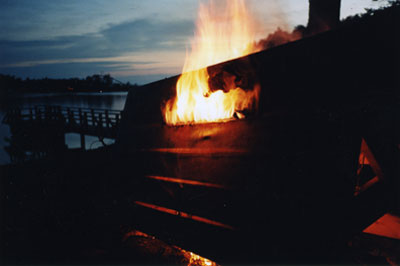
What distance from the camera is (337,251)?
2844 millimetres

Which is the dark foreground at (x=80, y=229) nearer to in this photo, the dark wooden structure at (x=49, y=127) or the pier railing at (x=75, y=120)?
the pier railing at (x=75, y=120)

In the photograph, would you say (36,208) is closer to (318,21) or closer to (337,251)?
(337,251)

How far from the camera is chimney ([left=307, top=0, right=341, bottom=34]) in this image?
5574 millimetres

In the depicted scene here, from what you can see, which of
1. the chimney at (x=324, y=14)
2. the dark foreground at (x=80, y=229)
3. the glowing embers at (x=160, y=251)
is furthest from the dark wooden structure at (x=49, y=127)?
the chimney at (x=324, y=14)

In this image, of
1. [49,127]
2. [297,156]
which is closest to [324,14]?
[297,156]

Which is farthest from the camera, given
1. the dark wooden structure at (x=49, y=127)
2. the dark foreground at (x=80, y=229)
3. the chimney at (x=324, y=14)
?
the dark wooden structure at (x=49, y=127)

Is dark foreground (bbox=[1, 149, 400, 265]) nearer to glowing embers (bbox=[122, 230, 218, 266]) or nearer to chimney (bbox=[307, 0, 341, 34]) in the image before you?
glowing embers (bbox=[122, 230, 218, 266])

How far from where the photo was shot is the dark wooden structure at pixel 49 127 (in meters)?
19.4

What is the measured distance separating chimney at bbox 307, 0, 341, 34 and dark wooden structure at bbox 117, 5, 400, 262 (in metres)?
→ 3.06

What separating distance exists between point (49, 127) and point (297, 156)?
77.6ft

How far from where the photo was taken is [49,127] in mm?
21969

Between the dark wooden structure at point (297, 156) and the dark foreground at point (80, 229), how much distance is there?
0.62 metres

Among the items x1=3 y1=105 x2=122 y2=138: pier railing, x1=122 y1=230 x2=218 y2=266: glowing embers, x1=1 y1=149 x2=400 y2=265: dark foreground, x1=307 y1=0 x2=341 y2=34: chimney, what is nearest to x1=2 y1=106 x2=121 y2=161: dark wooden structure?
x1=3 y1=105 x2=122 y2=138: pier railing

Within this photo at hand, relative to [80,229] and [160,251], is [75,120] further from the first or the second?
[160,251]
